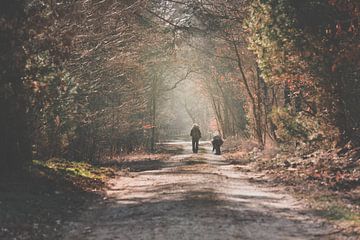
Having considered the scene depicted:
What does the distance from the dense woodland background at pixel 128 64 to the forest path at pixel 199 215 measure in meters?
3.30

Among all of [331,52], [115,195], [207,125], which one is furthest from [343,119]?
[207,125]

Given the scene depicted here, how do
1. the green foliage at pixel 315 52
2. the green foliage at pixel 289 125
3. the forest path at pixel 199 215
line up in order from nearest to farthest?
the forest path at pixel 199 215 < the green foliage at pixel 315 52 < the green foliage at pixel 289 125

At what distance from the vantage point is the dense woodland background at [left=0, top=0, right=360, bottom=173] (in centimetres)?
1261

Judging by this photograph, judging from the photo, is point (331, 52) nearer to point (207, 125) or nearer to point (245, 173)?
point (245, 173)

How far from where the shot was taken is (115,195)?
47.4ft

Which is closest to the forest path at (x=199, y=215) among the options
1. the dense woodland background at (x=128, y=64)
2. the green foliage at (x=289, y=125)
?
the dense woodland background at (x=128, y=64)

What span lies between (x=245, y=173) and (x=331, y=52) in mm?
5939

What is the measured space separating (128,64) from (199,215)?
16.3m

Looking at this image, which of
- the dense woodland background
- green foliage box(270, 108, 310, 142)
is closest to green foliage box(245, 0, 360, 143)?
the dense woodland background

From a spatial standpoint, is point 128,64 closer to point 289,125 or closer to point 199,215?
point 289,125

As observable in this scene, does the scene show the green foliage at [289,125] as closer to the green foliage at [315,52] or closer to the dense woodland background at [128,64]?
the dense woodland background at [128,64]

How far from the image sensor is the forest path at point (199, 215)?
8773mm

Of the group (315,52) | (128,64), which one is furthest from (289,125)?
(128,64)

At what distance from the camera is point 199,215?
33.5 ft
